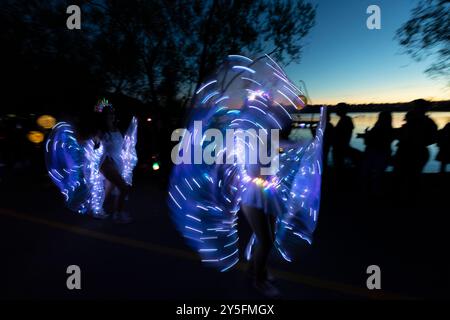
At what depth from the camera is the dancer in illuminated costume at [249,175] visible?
408 cm

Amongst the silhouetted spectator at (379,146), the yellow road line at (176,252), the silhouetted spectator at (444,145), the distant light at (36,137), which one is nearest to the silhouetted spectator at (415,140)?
the silhouetted spectator at (379,146)

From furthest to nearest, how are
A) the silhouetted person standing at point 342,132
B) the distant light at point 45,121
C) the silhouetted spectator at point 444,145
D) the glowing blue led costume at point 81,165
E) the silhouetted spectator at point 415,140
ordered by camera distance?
the distant light at point 45,121 → the silhouetted person standing at point 342,132 → the silhouetted spectator at point 444,145 → the silhouetted spectator at point 415,140 → the glowing blue led costume at point 81,165

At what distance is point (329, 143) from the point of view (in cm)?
979

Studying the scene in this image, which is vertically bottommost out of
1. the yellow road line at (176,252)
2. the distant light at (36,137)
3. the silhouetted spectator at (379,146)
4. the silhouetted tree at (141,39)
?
the yellow road line at (176,252)

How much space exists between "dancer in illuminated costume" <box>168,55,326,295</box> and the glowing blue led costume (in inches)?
55.5

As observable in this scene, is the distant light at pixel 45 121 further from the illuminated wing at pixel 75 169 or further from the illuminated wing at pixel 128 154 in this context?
the illuminated wing at pixel 128 154

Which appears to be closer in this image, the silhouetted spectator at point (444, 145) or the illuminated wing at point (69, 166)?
A: the illuminated wing at point (69, 166)

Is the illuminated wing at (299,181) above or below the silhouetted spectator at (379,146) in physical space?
below

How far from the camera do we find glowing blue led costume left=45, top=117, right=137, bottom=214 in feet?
22.9

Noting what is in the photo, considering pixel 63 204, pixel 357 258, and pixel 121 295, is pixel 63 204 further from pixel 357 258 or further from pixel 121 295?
pixel 357 258

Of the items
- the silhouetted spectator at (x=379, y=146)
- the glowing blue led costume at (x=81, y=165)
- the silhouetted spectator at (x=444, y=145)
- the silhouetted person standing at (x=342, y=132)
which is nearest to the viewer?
the glowing blue led costume at (x=81, y=165)

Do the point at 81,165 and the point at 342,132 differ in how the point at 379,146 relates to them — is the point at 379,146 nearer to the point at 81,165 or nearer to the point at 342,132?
the point at 342,132

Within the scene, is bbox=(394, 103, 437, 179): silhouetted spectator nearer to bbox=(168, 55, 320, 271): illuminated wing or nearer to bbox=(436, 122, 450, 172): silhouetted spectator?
bbox=(436, 122, 450, 172): silhouetted spectator

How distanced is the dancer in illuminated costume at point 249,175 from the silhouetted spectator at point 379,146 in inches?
109
